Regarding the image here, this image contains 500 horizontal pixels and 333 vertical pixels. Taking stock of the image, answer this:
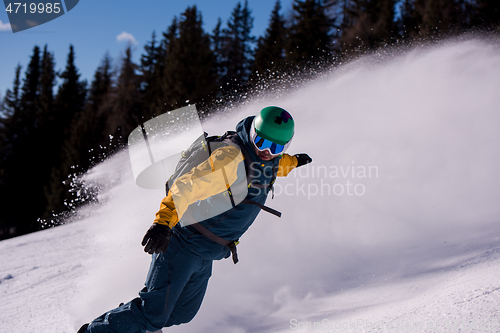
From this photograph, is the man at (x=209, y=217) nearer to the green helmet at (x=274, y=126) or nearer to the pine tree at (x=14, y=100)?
the green helmet at (x=274, y=126)

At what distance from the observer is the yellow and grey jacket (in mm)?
1822

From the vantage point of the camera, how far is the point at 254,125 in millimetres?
2066

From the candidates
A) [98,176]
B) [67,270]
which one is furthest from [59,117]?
[67,270]

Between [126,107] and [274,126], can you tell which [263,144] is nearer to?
[274,126]

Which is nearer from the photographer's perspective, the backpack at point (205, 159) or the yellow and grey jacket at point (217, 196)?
the yellow and grey jacket at point (217, 196)

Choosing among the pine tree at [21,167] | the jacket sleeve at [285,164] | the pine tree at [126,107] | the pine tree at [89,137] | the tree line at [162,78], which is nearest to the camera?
the jacket sleeve at [285,164]

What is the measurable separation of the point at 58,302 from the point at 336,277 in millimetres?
2945

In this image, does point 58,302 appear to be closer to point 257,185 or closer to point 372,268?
point 257,185

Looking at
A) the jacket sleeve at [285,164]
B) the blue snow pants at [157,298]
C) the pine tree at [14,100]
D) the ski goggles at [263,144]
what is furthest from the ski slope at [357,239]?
the pine tree at [14,100]

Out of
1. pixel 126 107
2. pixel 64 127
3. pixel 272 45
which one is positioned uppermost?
pixel 64 127

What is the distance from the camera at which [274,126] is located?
2035 mm

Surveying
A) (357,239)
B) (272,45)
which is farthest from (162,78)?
(357,239)

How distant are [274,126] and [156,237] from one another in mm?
991

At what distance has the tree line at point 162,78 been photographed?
1741 centimetres
